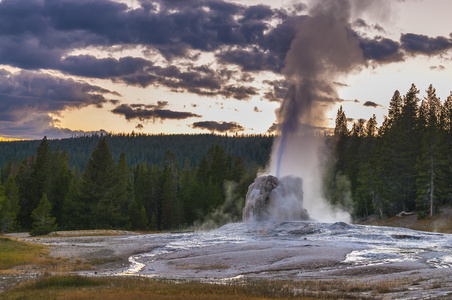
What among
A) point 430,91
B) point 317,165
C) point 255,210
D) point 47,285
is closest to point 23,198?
point 255,210

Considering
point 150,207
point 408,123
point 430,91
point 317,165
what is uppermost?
point 430,91

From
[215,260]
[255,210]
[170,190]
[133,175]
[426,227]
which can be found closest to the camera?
[215,260]

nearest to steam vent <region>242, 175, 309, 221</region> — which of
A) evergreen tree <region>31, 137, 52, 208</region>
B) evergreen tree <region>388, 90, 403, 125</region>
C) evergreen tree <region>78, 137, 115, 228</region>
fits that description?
evergreen tree <region>78, 137, 115, 228</region>

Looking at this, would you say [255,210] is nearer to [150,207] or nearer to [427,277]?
[427,277]

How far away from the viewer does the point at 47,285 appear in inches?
771

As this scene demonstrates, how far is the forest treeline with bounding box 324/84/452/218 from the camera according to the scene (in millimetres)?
62219

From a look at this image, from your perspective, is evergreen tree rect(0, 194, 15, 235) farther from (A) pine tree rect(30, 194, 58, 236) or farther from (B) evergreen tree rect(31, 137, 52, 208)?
(B) evergreen tree rect(31, 137, 52, 208)

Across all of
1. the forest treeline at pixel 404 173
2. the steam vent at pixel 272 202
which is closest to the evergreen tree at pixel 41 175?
the steam vent at pixel 272 202

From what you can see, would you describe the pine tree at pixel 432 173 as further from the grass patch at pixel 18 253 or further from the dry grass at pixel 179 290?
the grass patch at pixel 18 253

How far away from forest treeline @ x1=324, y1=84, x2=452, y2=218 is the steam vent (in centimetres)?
1989

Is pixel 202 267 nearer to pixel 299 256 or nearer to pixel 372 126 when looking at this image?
pixel 299 256

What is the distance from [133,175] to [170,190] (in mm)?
28077

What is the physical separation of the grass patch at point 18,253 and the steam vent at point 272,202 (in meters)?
25.5

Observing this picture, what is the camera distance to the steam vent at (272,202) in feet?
174
